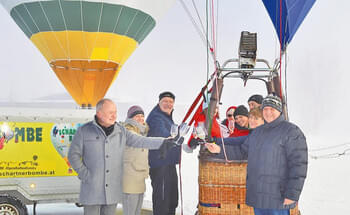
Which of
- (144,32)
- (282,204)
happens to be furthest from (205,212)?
(144,32)

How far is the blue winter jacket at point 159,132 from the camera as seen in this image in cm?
402

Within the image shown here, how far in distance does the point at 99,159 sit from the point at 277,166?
1.31m

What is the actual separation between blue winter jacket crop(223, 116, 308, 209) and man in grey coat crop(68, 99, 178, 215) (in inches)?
41.1

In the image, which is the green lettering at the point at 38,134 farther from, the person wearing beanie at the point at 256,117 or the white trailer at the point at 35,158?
the person wearing beanie at the point at 256,117

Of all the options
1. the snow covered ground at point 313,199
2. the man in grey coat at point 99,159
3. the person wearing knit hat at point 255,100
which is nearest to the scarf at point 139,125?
the man in grey coat at point 99,159

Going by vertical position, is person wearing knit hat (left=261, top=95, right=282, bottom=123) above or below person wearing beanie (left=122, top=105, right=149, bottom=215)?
above

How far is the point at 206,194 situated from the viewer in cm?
305

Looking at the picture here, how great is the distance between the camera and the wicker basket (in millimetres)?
3014

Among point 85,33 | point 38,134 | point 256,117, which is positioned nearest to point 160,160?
point 256,117

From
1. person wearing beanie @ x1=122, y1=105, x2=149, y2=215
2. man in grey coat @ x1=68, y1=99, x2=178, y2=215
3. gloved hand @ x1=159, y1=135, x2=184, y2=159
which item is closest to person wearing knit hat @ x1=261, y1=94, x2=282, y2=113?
gloved hand @ x1=159, y1=135, x2=184, y2=159

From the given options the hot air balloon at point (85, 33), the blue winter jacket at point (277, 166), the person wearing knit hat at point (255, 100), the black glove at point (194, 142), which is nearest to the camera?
the blue winter jacket at point (277, 166)

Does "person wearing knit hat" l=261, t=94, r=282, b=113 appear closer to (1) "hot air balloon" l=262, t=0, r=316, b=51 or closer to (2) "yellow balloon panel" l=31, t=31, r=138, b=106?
(1) "hot air balloon" l=262, t=0, r=316, b=51

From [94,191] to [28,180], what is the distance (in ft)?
6.11

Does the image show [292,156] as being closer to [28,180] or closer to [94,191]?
[94,191]
